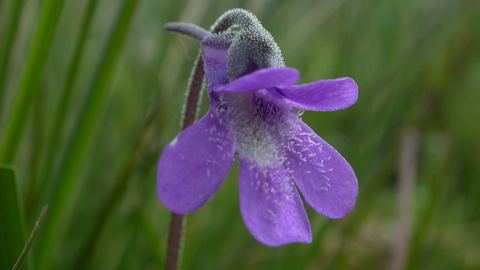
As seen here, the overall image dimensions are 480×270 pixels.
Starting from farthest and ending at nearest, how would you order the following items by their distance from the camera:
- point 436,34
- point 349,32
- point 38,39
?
point 349,32
point 436,34
point 38,39

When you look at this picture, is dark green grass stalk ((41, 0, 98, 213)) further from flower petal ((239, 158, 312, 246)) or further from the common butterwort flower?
flower petal ((239, 158, 312, 246))

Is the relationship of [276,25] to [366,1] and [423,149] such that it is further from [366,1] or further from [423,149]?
[423,149]

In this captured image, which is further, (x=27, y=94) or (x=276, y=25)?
(x=276, y=25)

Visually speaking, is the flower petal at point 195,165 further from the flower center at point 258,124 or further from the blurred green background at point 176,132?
the blurred green background at point 176,132

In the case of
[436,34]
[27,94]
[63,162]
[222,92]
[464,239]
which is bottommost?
[464,239]

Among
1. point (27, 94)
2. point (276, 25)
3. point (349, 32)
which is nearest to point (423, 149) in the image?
point (349, 32)

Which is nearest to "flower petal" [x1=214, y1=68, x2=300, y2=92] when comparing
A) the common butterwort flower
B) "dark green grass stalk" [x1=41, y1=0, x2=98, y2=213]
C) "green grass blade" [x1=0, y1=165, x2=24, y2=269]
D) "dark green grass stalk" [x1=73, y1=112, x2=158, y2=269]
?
the common butterwort flower

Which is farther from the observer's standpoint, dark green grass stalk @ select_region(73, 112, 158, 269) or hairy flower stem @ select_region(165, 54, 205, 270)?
dark green grass stalk @ select_region(73, 112, 158, 269)
